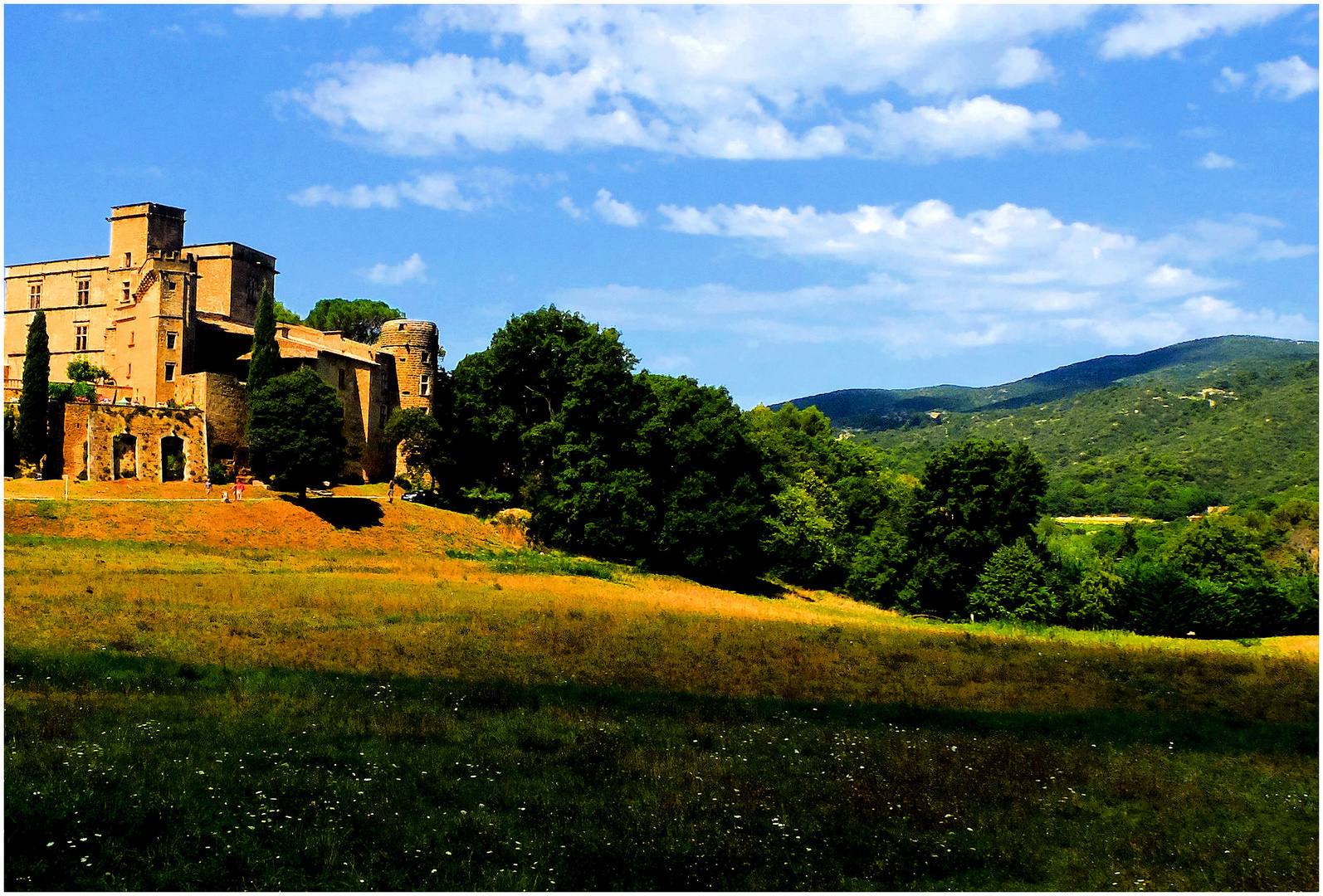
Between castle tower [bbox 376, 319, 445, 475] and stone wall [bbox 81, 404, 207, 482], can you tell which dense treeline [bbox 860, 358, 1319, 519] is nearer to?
castle tower [bbox 376, 319, 445, 475]

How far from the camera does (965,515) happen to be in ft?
192

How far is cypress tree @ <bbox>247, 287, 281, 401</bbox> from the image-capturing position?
220 feet

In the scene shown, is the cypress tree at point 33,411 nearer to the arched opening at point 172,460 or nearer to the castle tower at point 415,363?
the arched opening at point 172,460

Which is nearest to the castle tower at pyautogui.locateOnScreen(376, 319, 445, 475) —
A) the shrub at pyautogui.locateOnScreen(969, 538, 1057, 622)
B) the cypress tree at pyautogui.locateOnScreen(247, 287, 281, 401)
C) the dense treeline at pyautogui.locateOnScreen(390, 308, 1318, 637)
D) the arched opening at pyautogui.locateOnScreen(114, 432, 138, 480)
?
the dense treeline at pyautogui.locateOnScreen(390, 308, 1318, 637)

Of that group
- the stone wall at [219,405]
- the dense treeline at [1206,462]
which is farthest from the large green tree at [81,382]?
the dense treeline at [1206,462]

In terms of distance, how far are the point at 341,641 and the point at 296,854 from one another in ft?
42.8

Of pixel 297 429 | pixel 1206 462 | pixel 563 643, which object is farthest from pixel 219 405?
pixel 1206 462

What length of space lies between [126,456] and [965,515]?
44.1 meters

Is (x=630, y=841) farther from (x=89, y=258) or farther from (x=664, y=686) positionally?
(x=89, y=258)

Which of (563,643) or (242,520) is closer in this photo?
(563,643)

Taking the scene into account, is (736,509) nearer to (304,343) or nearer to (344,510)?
(344,510)

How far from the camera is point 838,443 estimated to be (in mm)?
96750

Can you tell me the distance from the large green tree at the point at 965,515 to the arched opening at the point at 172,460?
130ft

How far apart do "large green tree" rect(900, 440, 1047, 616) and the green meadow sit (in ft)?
84.3
